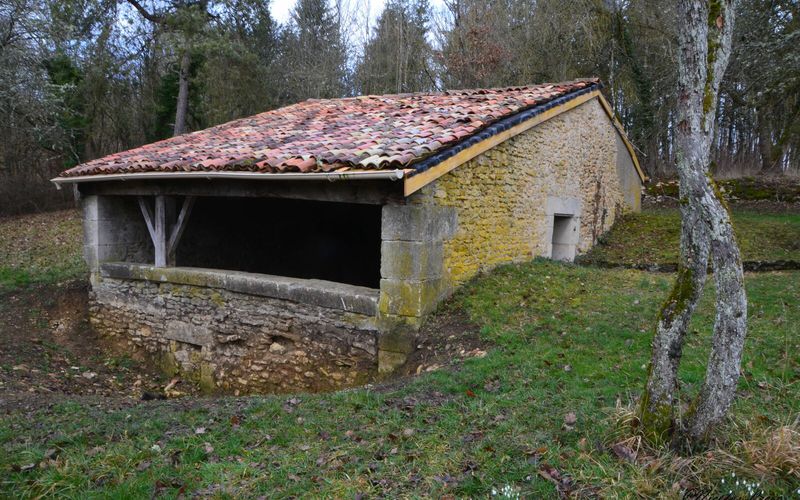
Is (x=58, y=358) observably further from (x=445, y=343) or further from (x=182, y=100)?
(x=182, y=100)

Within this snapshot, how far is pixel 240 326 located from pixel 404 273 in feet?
9.18

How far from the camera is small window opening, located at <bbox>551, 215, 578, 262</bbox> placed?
10.2 m

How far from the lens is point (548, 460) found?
3.34 meters

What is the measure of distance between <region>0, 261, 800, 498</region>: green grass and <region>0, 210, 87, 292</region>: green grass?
7119 millimetres

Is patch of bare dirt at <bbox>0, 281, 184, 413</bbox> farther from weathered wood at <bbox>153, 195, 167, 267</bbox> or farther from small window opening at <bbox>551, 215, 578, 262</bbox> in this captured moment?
small window opening at <bbox>551, 215, 578, 262</bbox>

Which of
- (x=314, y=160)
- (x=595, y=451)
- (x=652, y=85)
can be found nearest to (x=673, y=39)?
(x=652, y=85)

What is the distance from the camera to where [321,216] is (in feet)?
38.4

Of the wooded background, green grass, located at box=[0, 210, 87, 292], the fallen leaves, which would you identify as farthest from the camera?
the wooded background

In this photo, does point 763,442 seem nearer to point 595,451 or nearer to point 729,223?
point 595,451

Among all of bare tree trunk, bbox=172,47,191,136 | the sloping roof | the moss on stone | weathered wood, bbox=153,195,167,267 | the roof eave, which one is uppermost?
bare tree trunk, bbox=172,47,191,136

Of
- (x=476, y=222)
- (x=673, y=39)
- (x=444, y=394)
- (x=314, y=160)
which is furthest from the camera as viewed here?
(x=673, y=39)

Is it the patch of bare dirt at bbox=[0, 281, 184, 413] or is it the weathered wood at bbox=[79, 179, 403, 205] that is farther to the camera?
the patch of bare dirt at bbox=[0, 281, 184, 413]

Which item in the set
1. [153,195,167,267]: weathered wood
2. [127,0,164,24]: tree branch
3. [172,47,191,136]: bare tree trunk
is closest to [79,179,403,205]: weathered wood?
[153,195,167,267]: weathered wood

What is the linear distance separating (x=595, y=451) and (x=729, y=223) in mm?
1592
